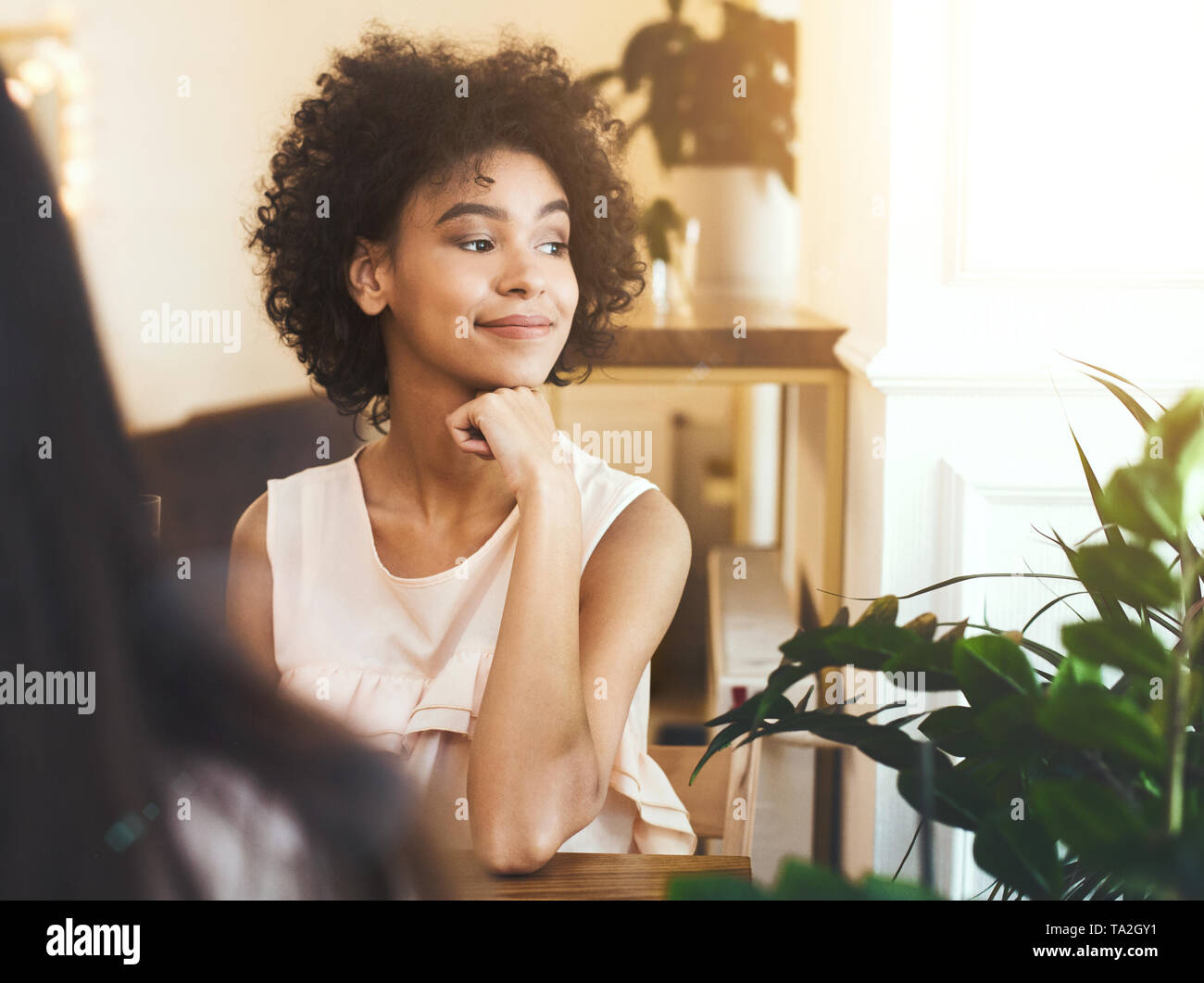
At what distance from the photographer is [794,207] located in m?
1.03

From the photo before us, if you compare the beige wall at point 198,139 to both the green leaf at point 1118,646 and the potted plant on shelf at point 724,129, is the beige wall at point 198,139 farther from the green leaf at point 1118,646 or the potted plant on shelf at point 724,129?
the green leaf at point 1118,646

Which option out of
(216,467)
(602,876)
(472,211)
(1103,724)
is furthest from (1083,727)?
(216,467)

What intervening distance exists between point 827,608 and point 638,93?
0.55 metres

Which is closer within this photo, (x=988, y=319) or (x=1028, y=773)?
(x=1028, y=773)

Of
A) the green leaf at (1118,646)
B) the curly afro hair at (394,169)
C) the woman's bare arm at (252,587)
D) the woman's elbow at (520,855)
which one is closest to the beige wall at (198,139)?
the curly afro hair at (394,169)

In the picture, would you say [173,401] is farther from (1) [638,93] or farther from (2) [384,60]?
(1) [638,93]

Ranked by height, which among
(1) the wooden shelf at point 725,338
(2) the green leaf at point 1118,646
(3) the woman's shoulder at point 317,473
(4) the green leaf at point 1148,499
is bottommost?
(2) the green leaf at point 1118,646

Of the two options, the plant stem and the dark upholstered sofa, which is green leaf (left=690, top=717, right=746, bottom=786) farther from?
the dark upholstered sofa

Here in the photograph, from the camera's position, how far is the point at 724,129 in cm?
101

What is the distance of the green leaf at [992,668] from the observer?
0.65 m

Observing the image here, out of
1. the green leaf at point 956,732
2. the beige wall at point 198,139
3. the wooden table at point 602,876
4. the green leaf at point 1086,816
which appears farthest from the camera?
the beige wall at point 198,139

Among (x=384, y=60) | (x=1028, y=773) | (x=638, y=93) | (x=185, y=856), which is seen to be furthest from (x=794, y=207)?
(x=185, y=856)

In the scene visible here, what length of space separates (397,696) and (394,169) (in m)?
0.50

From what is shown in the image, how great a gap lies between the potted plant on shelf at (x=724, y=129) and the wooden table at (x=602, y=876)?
556mm
